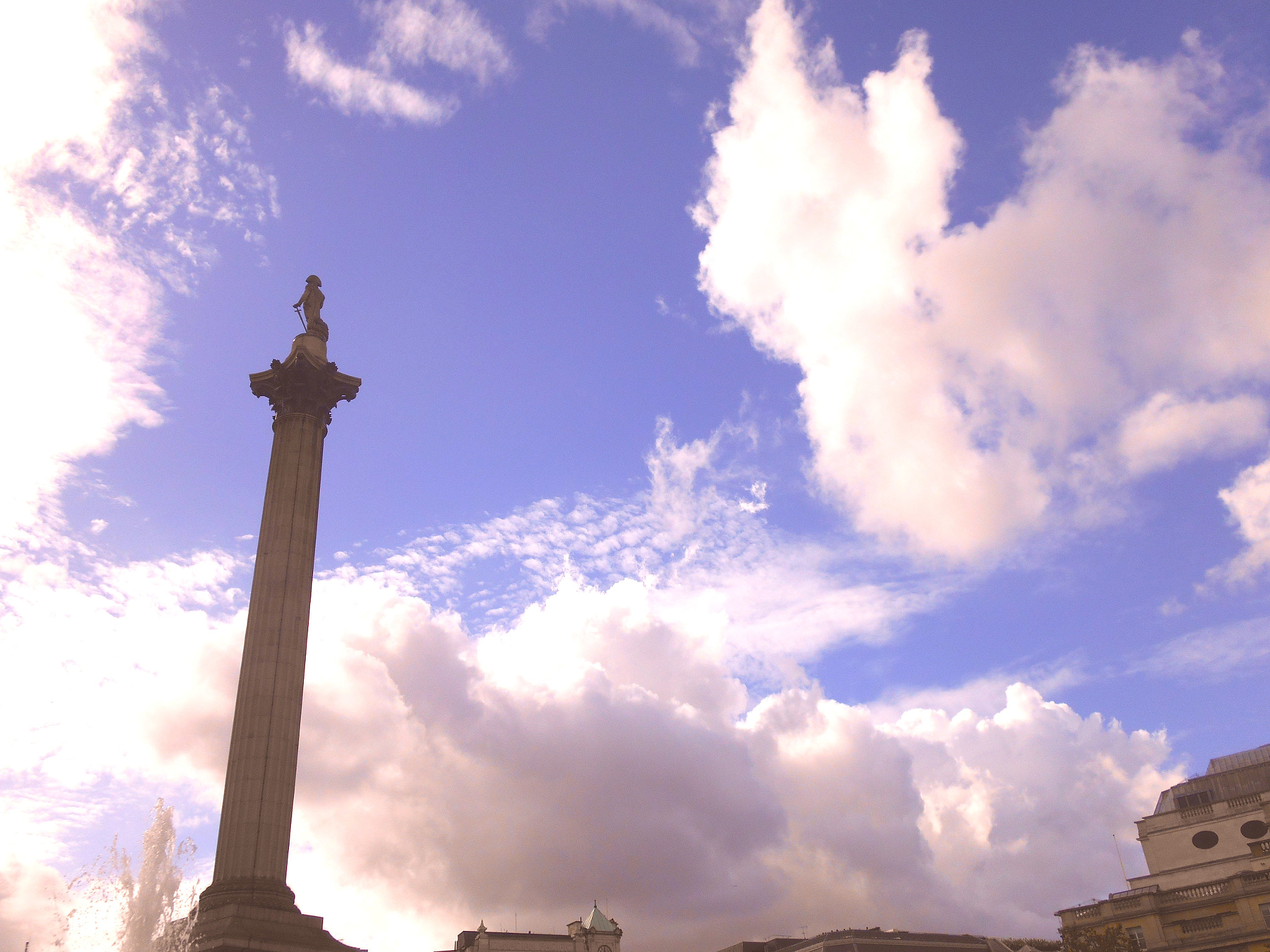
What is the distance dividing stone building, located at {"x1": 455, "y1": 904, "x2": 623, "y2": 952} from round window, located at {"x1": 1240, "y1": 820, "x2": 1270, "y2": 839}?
6623 cm

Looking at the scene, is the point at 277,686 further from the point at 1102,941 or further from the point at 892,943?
the point at 892,943

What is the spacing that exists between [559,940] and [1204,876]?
6391 cm

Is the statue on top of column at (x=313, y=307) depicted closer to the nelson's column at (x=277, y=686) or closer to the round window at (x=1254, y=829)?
the nelson's column at (x=277, y=686)

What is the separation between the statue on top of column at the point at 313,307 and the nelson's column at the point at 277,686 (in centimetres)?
8

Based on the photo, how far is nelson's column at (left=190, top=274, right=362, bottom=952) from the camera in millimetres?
44250

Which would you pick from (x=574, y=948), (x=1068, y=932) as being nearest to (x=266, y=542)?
(x=1068, y=932)

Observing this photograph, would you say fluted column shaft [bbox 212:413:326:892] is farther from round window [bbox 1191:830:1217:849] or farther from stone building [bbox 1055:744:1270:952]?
round window [bbox 1191:830:1217:849]

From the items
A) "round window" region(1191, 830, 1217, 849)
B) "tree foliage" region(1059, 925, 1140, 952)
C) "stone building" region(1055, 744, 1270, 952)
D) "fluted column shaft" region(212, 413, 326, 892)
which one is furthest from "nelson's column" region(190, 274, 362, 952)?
"round window" region(1191, 830, 1217, 849)

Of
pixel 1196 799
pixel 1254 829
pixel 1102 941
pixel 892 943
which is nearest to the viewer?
pixel 1102 941

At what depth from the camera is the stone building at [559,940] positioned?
98062mm

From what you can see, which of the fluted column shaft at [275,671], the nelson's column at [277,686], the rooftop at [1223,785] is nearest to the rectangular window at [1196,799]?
the rooftop at [1223,785]

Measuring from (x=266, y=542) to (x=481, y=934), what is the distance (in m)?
60.7

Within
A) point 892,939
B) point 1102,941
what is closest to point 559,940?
point 892,939

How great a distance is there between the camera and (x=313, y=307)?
205 ft
